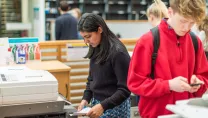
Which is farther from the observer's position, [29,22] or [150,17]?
[29,22]

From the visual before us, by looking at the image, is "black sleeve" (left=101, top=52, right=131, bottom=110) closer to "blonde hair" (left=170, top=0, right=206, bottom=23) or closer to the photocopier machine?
the photocopier machine

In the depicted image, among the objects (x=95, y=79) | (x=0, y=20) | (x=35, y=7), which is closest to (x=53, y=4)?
(x=0, y=20)

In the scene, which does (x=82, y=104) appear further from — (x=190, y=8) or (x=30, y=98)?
(x=190, y=8)

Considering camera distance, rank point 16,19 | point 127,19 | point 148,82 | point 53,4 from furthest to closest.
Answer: point 127,19 < point 53,4 < point 16,19 < point 148,82

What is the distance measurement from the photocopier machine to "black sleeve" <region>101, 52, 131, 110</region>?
0.27m

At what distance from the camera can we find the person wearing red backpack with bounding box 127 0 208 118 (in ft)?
5.75

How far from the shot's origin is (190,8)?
1.73 m

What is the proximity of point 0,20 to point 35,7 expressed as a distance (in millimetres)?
1144

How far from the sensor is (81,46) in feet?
13.9

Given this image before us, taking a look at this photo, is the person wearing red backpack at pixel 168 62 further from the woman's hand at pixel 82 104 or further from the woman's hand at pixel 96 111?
the woman's hand at pixel 82 104

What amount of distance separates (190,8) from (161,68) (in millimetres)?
339

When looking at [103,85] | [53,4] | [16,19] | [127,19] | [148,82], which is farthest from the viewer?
[127,19]

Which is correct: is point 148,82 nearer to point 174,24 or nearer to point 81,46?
point 174,24

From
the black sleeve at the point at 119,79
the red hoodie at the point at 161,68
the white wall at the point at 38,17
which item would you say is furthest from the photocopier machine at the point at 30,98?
the white wall at the point at 38,17
